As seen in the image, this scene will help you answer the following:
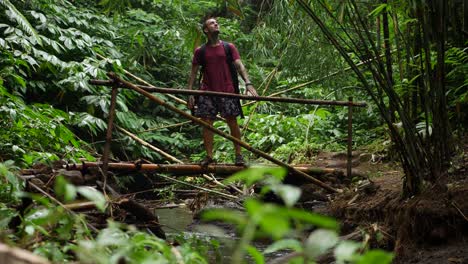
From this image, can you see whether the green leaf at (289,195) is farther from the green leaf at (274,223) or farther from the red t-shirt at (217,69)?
the red t-shirt at (217,69)

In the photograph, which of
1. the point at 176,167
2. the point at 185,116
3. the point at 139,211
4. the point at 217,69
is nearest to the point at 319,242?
the point at 139,211

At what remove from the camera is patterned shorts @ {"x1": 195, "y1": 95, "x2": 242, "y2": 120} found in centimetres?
454

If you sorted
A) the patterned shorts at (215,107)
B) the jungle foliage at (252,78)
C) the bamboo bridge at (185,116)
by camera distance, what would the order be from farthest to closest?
the patterned shorts at (215,107) → the bamboo bridge at (185,116) → the jungle foliage at (252,78)

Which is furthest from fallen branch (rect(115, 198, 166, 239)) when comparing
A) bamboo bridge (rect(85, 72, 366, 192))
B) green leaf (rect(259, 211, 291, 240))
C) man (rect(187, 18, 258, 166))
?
green leaf (rect(259, 211, 291, 240))

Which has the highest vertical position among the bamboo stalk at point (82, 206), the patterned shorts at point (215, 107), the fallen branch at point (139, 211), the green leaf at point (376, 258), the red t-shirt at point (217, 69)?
the red t-shirt at point (217, 69)

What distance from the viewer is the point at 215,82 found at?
4625mm

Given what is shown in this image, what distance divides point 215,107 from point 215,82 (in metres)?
0.21

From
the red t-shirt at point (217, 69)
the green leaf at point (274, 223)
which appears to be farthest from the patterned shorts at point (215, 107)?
the green leaf at point (274, 223)

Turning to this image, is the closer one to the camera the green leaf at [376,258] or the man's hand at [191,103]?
the green leaf at [376,258]

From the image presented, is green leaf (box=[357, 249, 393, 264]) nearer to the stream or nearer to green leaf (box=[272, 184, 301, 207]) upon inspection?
green leaf (box=[272, 184, 301, 207])

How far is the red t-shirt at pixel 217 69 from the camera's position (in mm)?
4613

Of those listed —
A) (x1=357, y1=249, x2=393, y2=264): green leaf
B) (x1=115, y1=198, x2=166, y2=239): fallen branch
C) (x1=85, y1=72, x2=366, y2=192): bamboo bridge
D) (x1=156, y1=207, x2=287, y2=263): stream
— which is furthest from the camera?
(x1=156, y1=207, x2=287, y2=263): stream

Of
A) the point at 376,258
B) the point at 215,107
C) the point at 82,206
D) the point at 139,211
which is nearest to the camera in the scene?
the point at 376,258

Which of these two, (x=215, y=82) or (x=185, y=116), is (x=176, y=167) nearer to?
(x=185, y=116)
